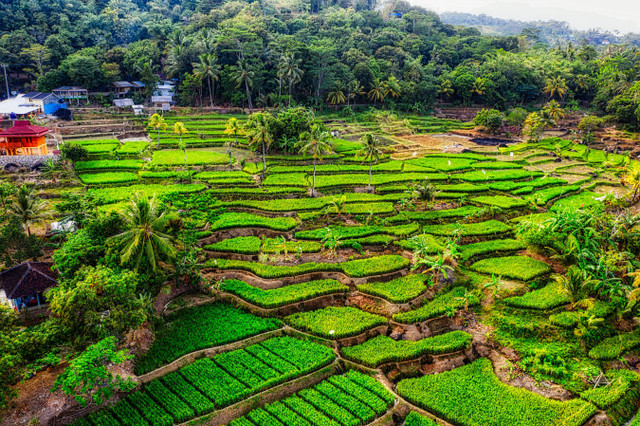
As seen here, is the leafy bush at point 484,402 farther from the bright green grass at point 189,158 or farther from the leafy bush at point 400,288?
the bright green grass at point 189,158

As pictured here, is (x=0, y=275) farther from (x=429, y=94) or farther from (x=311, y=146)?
(x=429, y=94)

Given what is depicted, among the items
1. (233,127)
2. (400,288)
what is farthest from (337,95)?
(400,288)

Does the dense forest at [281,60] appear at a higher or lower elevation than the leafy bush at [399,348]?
higher

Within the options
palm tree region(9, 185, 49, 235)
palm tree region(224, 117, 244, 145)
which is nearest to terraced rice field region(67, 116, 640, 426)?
palm tree region(9, 185, 49, 235)

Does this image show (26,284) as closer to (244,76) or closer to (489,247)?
(489,247)

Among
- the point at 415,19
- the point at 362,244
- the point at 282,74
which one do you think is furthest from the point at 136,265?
the point at 415,19

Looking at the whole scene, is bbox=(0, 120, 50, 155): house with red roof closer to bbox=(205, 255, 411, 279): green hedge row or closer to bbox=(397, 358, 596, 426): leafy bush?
bbox=(205, 255, 411, 279): green hedge row

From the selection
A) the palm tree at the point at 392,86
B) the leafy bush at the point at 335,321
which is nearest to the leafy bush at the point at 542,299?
the leafy bush at the point at 335,321
